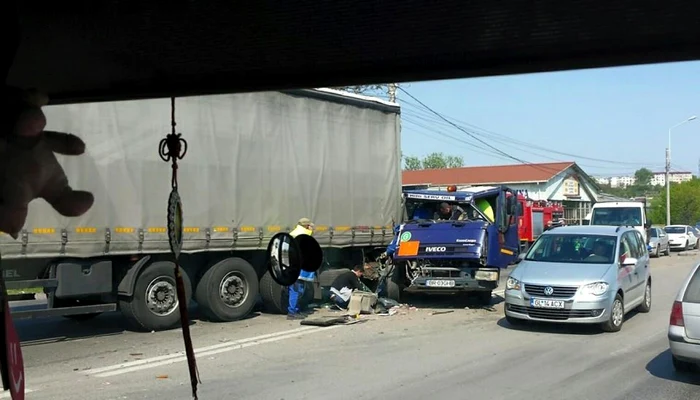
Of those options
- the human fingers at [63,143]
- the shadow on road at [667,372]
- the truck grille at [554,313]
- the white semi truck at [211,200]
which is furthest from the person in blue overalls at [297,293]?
the human fingers at [63,143]

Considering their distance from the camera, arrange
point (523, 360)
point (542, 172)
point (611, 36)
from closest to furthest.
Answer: point (611, 36) < point (523, 360) < point (542, 172)

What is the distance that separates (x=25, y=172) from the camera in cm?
171

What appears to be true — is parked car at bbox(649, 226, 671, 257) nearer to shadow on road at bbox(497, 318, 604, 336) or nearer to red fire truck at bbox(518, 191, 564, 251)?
red fire truck at bbox(518, 191, 564, 251)

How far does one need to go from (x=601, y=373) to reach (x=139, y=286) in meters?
6.50

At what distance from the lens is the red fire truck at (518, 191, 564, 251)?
26.2 metres

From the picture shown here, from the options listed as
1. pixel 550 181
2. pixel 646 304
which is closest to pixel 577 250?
pixel 646 304

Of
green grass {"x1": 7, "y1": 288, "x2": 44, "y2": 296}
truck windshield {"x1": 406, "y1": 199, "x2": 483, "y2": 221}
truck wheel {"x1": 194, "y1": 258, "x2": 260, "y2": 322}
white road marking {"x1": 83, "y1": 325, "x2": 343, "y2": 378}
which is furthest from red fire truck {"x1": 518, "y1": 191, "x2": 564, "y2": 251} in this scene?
green grass {"x1": 7, "y1": 288, "x2": 44, "y2": 296}

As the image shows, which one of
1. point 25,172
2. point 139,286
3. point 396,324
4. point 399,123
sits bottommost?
point 396,324

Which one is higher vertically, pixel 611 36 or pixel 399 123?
pixel 399 123

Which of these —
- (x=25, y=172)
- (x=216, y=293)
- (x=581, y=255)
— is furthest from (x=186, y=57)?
(x=581, y=255)

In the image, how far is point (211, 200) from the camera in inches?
423

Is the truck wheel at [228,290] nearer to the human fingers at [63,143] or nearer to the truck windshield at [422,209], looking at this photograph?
the truck windshield at [422,209]

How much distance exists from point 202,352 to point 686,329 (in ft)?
19.2

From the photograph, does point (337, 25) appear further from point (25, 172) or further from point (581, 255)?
point (581, 255)
